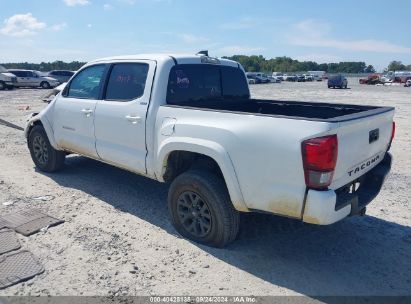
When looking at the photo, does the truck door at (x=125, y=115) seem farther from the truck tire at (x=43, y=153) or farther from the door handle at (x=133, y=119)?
the truck tire at (x=43, y=153)

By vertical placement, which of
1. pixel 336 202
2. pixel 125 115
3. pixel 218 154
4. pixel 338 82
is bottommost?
pixel 336 202

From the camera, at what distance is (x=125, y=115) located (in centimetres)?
439

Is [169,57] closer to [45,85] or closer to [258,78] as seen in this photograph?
[45,85]

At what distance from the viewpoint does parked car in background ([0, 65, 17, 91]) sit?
30352 millimetres

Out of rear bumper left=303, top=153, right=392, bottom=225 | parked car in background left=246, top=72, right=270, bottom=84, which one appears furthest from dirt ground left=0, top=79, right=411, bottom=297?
parked car in background left=246, top=72, right=270, bottom=84

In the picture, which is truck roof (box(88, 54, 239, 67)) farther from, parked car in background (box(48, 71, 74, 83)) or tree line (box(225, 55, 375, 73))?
tree line (box(225, 55, 375, 73))

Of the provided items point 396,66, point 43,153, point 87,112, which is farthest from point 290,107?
point 396,66

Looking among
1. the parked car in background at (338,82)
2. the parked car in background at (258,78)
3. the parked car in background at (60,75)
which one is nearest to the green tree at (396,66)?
the parked car in background at (258,78)

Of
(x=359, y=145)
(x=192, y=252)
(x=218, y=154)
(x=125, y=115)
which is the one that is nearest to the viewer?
(x=359, y=145)

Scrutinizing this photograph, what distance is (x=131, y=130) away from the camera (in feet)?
14.2

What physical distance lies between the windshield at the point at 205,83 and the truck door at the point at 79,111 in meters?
1.21

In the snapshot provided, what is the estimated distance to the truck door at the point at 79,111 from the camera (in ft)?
16.4

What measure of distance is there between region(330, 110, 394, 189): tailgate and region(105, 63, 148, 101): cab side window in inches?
92.9

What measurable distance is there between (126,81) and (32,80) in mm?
31901
